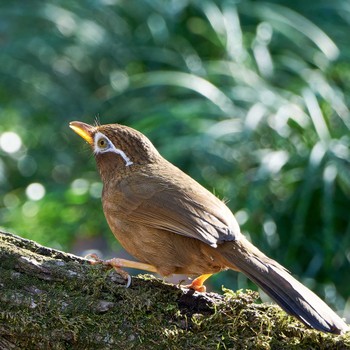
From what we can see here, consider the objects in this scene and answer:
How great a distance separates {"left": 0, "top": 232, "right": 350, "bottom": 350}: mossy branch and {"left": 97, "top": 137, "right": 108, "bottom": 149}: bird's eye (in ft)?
3.18

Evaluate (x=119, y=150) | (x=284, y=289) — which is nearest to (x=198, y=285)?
(x=284, y=289)

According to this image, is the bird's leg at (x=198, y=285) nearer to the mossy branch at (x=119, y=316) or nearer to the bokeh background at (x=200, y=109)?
the mossy branch at (x=119, y=316)

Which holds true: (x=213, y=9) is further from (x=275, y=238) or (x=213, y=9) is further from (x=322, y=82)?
(x=275, y=238)

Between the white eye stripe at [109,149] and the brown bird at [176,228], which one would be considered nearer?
the brown bird at [176,228]

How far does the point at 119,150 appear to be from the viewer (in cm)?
421

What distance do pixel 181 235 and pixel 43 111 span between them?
167 inches

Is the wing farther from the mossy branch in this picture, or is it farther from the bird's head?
the mossy branch

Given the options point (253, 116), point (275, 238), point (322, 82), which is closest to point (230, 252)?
point (275, 238)

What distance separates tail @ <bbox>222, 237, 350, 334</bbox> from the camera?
3105mm

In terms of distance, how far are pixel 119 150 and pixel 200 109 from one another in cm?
244

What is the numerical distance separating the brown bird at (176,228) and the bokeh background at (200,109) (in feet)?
5.92

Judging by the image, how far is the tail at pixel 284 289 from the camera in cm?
311

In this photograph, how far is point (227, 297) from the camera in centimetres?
331

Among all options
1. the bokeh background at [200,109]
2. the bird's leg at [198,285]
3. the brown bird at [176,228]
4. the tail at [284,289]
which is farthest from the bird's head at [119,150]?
the bokeh background at [200,109]
